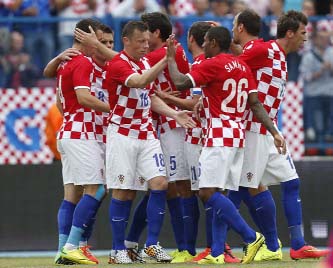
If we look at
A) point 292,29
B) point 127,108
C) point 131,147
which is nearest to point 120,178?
point 131,147

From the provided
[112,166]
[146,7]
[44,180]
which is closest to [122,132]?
[112,166]

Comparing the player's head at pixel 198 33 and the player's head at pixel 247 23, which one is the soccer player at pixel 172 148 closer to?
the player's head at pixel 198 33

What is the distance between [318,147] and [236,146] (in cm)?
453

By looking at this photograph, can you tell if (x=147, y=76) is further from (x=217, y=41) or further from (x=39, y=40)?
(x=39, y=40)

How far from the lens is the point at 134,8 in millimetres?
17641

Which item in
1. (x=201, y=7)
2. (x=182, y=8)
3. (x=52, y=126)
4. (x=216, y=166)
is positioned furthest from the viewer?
(x=182, y=8)

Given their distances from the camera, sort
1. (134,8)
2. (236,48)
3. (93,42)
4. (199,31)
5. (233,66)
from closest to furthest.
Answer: (233,66), (93,42), (199,31), (236,48), (134,8)

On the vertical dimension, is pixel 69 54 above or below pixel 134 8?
below

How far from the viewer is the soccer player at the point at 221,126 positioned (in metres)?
11.9

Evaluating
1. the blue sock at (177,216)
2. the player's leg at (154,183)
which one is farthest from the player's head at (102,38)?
the blue sock at (177,216)

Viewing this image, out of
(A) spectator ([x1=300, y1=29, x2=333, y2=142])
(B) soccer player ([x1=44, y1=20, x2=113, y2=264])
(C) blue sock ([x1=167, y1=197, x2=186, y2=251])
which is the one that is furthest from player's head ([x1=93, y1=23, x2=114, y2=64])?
(A) spectator ([x1=300, y1=29, x2=333, y2=142])

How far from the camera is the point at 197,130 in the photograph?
12789mm

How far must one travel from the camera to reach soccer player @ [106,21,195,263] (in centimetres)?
1228

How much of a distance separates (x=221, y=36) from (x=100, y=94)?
1.60 meters
